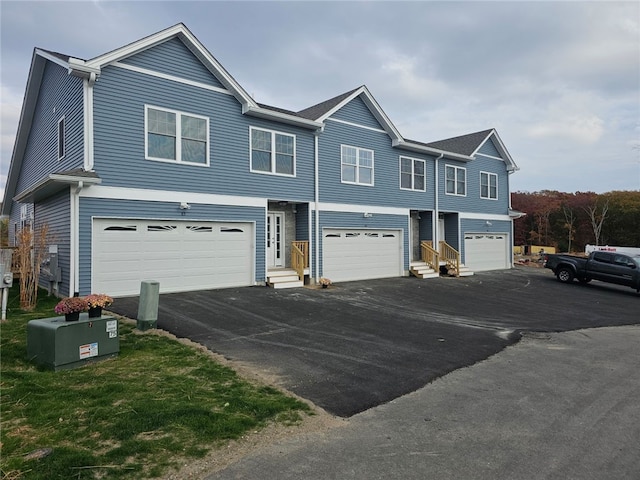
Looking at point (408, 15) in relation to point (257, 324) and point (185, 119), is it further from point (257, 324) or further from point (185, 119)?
point (257, 324)

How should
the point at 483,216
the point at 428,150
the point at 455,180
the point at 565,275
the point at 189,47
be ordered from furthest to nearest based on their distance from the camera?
1. the point at 483,216
2. the point at 455,180
3. the point at 428,150
4. the point at 565,275
5. the point at 189,47

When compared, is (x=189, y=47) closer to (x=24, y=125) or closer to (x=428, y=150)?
(x=24, y=125)

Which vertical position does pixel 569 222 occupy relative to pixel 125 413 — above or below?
above

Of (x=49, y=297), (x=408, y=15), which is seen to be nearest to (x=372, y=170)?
(x=408, y=15)

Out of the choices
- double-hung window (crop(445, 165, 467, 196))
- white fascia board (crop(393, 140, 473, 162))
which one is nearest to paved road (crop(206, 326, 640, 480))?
white fascia board (crop(393, 140, 473, 162))

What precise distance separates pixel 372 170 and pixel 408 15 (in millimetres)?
6563

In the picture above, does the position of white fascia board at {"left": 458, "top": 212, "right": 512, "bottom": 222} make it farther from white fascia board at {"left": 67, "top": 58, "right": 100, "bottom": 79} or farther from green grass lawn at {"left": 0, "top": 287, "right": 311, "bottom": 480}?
green grass lawn at {"left": 0, "top": 287, "right": 311, "bottom": 480}

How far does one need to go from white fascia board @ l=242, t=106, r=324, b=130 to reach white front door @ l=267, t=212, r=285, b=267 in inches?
133

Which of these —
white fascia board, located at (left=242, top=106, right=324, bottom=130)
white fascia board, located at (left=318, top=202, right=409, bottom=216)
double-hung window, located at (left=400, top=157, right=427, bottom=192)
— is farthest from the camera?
double-hung window, located at (left=400, top=157, right=427, bottom=192)

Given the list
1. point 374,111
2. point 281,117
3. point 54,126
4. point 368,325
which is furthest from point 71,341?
point 374,111

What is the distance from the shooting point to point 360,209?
665 inches

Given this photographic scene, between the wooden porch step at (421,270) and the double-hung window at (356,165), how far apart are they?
442 cm

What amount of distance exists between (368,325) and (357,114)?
10.7m

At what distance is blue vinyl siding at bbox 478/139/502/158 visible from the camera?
2284 centimetres
